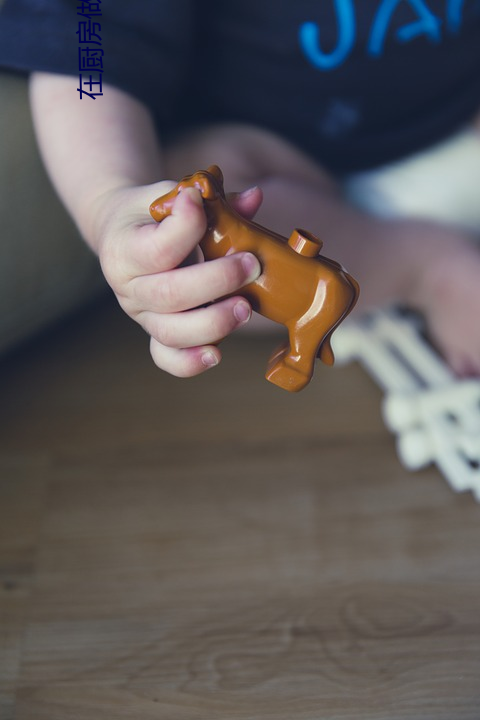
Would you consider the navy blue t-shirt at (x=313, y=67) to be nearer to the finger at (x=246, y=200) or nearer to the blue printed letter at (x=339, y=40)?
the blue printed letter at (x=339, y=40)

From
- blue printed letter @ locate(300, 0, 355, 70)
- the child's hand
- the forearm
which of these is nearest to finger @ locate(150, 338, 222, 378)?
the child's hand

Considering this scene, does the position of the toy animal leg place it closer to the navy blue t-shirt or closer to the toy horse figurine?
the toy horse figurine

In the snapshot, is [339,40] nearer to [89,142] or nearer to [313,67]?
[313,67]

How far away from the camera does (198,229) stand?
35 centimetres

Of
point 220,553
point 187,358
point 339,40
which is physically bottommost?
point 220,553

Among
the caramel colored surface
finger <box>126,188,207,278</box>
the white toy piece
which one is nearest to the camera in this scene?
finger <box>126,188,207,278</box>

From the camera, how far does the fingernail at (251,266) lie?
0.36 metres

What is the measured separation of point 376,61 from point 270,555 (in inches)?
16.8

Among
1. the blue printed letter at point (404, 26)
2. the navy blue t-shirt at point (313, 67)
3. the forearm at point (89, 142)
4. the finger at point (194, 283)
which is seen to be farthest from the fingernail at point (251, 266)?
the blue printed letter at point (404, 26)

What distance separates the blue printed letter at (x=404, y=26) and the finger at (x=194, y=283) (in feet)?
1.28

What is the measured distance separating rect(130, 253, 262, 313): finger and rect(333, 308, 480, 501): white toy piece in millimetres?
279

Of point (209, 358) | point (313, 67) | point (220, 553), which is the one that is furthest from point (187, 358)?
point (313, 67)

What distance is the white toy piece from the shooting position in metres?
0.58

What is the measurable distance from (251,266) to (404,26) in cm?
41
